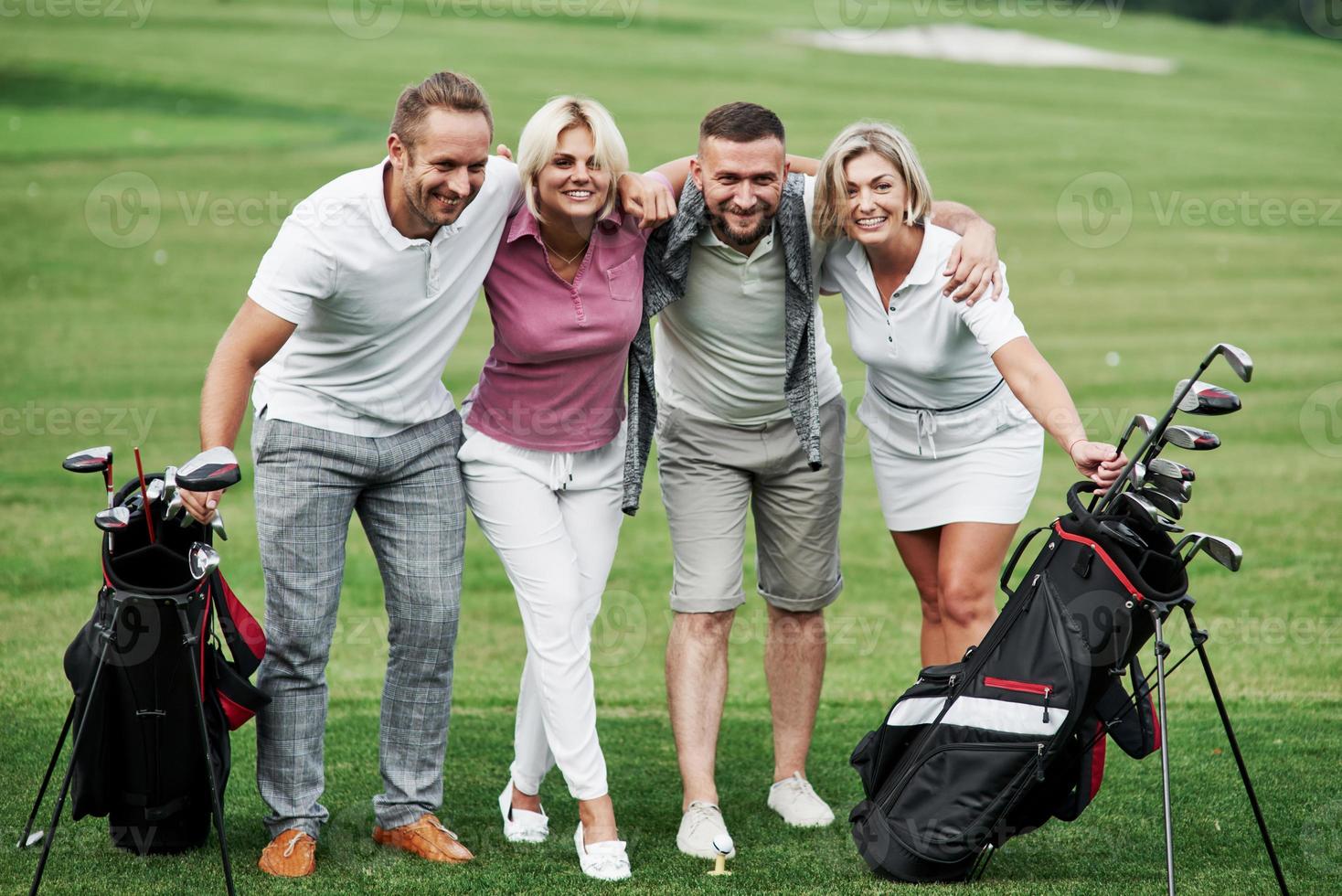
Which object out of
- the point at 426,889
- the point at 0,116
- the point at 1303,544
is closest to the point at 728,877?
the point at 426,889

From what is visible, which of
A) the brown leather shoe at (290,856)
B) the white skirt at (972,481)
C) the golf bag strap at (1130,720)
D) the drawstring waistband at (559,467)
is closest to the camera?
the golf bag strap at (1130,720)

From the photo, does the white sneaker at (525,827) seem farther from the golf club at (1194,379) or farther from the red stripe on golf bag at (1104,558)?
the golf club at (1194,379)

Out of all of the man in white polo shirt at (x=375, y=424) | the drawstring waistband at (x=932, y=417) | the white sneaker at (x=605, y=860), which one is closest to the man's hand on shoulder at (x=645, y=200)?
the man in white polo shirt at (x=375, y=424)

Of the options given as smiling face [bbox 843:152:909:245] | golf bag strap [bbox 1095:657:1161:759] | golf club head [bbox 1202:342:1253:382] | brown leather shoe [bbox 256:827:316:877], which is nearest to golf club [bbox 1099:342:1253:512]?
golf club head [bbox 1202:342:1253:382]

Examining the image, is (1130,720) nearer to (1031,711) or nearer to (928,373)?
(1031,711)

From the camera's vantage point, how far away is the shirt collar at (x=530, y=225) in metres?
4.05

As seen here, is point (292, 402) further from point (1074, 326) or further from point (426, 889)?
point (1074, 326)

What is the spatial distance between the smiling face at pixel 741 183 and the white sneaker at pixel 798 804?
5.35 feet

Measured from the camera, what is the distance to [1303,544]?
8164 mm

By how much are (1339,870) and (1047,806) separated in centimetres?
81

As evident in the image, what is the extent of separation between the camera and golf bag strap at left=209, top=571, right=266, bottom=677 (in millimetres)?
3809

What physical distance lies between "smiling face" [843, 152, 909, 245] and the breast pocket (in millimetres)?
583

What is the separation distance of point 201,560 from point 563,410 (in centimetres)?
108

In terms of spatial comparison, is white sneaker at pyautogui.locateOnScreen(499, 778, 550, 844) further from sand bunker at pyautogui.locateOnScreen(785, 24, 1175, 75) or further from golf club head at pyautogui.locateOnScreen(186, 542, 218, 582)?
sand bunker at pyautogui.locateOnScreen(785, 24, 1175, 75)
